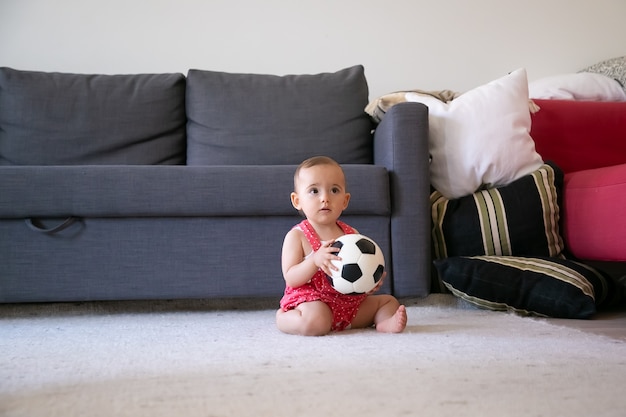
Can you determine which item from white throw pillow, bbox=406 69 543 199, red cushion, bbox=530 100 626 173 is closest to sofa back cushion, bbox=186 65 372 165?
white throw pillow, bbox=406 69 543 199

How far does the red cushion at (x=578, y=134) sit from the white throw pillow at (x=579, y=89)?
0.15 meters

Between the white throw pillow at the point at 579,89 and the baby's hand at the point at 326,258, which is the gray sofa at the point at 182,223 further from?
the white throw pillow at the point at 579,89

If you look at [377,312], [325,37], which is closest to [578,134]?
[325,37]

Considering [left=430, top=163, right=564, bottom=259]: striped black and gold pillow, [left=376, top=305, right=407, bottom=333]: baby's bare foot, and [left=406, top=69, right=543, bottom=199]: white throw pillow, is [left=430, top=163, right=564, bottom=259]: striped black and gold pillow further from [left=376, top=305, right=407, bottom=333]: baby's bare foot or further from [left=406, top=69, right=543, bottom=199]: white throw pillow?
[left=376, top=305, right=407, bottom=333]: baby's bare foot

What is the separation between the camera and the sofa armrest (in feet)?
5.76

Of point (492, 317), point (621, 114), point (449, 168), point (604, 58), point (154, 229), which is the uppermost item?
point (604, 58)

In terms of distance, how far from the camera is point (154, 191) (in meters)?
1.68

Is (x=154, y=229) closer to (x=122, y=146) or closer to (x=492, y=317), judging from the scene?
(x=122, y=146)

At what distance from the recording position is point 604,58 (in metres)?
2.87

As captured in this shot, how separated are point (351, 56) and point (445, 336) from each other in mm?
1751

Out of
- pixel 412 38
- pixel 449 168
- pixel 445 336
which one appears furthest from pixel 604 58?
pixel 445 336

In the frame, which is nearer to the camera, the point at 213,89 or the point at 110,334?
the point at 110,334

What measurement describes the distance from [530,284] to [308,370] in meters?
0.86

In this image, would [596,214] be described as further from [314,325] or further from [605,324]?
[314,325]
